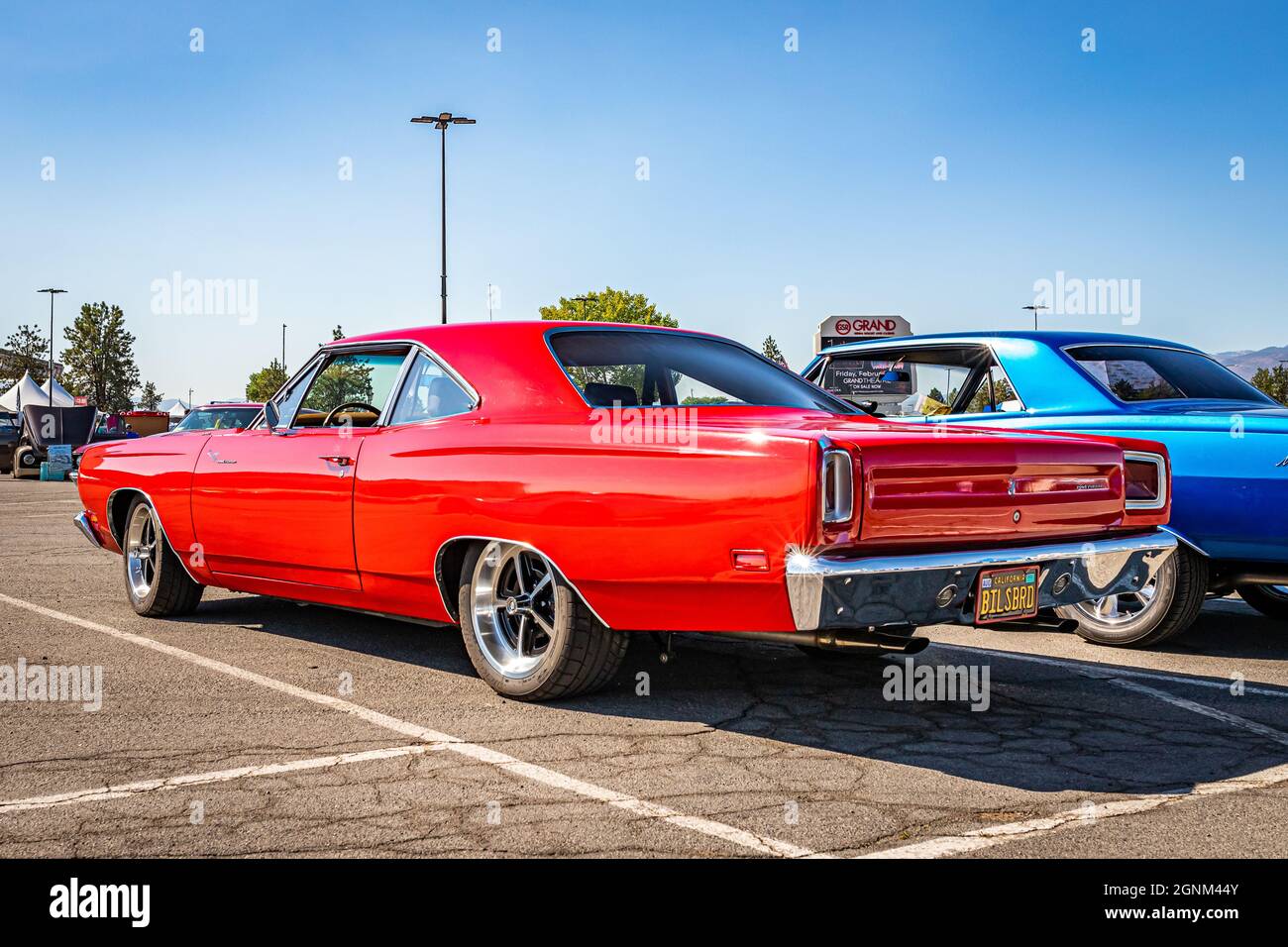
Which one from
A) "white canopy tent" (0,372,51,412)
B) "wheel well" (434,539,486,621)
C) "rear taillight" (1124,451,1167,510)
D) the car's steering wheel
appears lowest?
"wheel well" (434,539,486,621)

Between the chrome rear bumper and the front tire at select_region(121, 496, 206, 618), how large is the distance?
14.2 ft

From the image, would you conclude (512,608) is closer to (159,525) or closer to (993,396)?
(159,525)

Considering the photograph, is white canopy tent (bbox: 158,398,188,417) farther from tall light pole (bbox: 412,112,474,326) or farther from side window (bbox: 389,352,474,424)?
side window (bbox: 389,352,474,424)

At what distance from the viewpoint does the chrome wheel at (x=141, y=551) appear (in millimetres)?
7258

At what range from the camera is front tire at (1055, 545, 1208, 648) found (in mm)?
6168

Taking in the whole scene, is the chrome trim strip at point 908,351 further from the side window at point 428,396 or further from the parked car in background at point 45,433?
the parked car in background at point 45,433

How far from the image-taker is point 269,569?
236 inches

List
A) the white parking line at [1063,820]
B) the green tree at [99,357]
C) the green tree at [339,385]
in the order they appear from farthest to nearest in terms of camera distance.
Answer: the green tree at [99,357] < the green tree at [339,385] < the white parking line at [1063,820]

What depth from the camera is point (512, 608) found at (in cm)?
494

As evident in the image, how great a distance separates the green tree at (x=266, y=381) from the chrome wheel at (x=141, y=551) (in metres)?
92.1

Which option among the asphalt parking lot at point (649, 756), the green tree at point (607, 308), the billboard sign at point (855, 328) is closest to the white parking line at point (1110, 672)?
the asphalt parking lot at point (649, 756)

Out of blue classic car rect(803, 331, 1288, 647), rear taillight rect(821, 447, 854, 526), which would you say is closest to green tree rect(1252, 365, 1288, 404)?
blue classic car rect(803, 331, 1288, 647)

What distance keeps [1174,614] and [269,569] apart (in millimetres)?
4394
